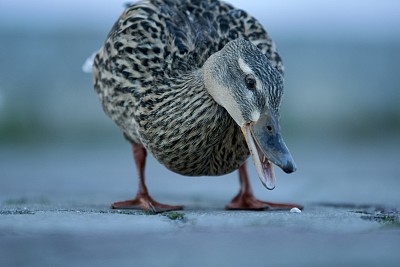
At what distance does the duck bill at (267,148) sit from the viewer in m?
4.96

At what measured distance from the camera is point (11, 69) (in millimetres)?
16250

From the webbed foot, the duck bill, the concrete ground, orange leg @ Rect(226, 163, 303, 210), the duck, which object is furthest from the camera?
orange leg @ Rect(226, 163, 303, 210)

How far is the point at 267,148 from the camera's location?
5.04 meters

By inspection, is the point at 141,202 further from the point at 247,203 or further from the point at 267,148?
the point at 267,148

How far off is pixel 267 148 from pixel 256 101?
281 millimetres

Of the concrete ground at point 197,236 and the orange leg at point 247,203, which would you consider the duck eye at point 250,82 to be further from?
the orange leg at point 247,203

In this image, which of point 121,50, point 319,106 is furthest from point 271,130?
point 319,106

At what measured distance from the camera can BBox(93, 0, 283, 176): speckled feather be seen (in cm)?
570

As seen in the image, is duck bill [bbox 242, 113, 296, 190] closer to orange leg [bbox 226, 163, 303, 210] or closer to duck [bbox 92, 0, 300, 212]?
duck [bbox 92, 0, 300, 212]

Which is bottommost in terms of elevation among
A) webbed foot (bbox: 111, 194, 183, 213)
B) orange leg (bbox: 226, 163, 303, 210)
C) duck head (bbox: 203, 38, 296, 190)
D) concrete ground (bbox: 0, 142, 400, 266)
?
concrete ground (bbox: 0, 142, 400, 266)

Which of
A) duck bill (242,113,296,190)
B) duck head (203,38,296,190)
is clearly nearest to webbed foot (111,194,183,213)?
duck head (203,38,296,190)

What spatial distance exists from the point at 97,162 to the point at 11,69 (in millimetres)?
5266

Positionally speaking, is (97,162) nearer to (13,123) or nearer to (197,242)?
(13,123)

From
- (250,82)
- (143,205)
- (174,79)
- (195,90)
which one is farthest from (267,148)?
(143,205)
